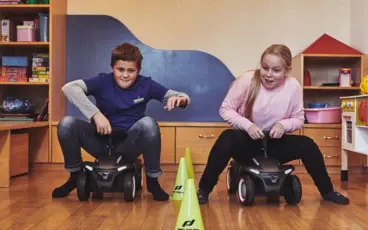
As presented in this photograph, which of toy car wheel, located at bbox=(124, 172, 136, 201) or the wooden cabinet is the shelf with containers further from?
toy car wheel, located at bbox=(124, 172, 136, 201)

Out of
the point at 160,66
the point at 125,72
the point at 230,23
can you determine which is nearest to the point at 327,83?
the point at 230,23

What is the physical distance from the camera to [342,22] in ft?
12.3

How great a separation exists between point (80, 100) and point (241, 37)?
2.02 metres

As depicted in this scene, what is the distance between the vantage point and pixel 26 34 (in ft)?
11.6

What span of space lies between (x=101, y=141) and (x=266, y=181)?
31.0 inches

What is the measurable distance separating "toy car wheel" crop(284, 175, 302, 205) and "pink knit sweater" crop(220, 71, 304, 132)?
0.23 m

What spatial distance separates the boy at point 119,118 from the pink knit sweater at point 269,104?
0.22 m

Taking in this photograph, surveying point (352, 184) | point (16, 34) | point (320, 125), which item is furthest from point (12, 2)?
point (352, 184)

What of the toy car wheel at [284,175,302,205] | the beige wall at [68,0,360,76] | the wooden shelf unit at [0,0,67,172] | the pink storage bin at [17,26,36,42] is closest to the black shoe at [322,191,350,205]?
the toy car wheel at [284,175,302,205]

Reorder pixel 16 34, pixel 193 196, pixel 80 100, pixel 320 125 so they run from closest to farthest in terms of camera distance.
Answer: pixel 193 196 → pixel 80 100 → pixel 320 125 → pixel 16 34

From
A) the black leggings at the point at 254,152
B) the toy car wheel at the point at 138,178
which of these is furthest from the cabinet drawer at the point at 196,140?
the black leggings at the point at 254,152

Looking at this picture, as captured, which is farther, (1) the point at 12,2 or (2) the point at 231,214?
(1) the point at 12,2

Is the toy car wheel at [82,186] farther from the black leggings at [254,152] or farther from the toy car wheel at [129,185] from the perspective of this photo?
the black leggings at [254,152]

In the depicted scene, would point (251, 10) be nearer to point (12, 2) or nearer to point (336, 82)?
point (336, 82)
